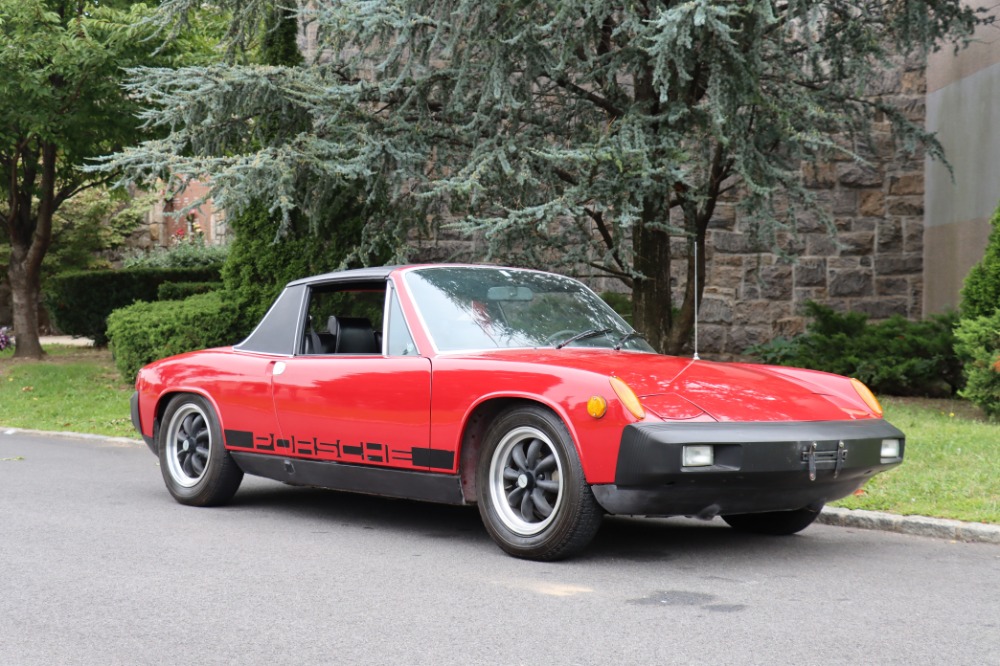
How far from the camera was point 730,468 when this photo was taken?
5402 mm

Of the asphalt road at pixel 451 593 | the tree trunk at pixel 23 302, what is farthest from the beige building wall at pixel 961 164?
the tree trunk at pixel 23 302

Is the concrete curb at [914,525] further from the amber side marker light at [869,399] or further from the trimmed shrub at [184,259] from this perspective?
the trimmed shrub at [184,259]

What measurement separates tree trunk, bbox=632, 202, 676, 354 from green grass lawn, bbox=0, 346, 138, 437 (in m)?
5.59

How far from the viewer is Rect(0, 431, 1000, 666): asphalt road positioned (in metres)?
4.29

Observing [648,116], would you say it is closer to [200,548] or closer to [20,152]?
[200,548]

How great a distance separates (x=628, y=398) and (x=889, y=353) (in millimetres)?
8941

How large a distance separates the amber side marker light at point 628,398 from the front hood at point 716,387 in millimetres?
63

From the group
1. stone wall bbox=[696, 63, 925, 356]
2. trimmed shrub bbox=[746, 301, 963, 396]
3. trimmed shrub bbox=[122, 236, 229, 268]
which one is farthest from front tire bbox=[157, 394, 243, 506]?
trimmed shrub bbox=[122, 236, 229, 268]

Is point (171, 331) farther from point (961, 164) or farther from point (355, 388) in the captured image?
point (961, 164)

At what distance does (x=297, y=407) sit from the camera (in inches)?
276

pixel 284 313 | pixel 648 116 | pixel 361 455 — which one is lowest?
pixel 361 455

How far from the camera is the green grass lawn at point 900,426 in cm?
739

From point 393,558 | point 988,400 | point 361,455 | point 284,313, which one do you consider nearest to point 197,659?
point 393,558

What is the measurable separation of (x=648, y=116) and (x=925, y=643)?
7273 mm
